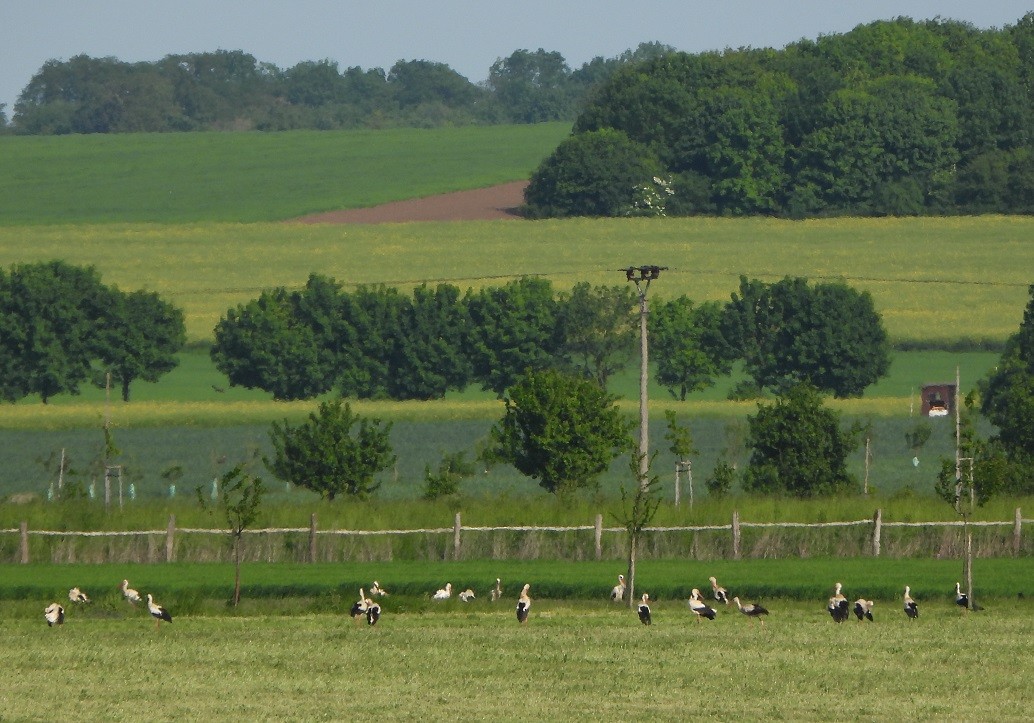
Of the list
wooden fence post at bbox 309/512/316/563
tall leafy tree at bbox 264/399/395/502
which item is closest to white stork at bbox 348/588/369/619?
wooden fence post at bbox 309/512/316/563

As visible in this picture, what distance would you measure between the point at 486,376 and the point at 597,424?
33831 millimetres

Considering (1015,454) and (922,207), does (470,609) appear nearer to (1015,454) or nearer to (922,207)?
(1015,454)

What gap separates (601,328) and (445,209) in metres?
42.6

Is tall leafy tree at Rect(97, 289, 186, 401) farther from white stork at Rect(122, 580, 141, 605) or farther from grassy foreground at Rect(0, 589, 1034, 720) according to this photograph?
grassy foreground at Rect(0, 589, 1034, 720)

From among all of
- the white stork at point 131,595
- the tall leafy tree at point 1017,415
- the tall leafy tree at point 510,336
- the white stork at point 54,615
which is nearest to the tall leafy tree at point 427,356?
the tall leafy tree at point 510,336

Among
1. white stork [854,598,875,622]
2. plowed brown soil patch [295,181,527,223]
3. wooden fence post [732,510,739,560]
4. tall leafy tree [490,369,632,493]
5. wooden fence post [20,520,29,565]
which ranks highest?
plowed brown soil patch [295,181,527,223]

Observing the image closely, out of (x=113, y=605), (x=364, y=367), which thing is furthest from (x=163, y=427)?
(x=113, y=605)

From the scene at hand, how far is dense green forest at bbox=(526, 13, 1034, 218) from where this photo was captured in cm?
11331

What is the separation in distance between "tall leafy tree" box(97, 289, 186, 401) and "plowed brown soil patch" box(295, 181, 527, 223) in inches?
1332

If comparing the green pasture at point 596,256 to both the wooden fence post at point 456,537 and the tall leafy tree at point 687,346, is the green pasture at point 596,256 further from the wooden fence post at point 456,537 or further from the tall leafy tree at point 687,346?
the wooden fence post at point 456,537

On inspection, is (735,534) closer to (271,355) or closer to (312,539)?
(312,539)

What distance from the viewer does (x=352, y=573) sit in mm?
35219

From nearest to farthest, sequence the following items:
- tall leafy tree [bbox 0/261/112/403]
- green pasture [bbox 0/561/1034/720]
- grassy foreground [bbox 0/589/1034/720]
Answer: grassy foreground [bbox 0/589/1034/720] < green pasture [bbox 0/561/1034/720] < tall leafy tree [bbox 0/261/112/403]

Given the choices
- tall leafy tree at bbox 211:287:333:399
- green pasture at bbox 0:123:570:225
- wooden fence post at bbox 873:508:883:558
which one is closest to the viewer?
wooden fence post at bbox 873:508:883:558
